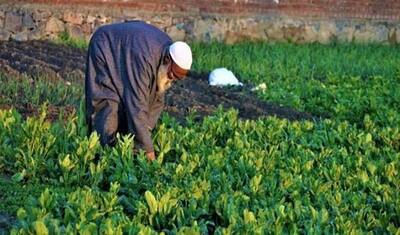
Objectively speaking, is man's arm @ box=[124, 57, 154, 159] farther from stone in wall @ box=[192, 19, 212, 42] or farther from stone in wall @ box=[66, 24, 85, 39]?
stone in wall @ box=[192, 19, 212, 42]

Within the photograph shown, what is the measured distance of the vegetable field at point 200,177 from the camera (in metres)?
4.78

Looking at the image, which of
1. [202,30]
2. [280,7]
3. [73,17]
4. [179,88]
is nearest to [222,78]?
[179,88]

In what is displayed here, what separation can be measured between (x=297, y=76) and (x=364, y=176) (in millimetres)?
7661

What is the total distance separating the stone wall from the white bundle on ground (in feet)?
12.7

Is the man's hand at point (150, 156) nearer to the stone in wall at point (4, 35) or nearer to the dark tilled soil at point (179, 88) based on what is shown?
the dark tilled soil at point (179, 88)

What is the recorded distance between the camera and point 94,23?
52.3 feet

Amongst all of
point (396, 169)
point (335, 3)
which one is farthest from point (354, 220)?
point (335, 3)

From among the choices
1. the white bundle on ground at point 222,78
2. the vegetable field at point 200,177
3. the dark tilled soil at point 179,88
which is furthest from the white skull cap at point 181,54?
the white bundle on ground at point 222,78

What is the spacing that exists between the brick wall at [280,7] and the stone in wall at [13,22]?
54cm

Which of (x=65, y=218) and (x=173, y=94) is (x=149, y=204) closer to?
(x=65, y=218)

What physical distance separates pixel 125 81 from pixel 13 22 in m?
9.17

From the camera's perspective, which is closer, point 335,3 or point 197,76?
point 197,76

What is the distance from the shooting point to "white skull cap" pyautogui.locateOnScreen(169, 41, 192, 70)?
6035 mm

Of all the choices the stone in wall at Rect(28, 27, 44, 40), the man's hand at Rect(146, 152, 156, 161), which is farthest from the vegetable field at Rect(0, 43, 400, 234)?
the stone in wall at Rect(28, 27, 44, 40)
